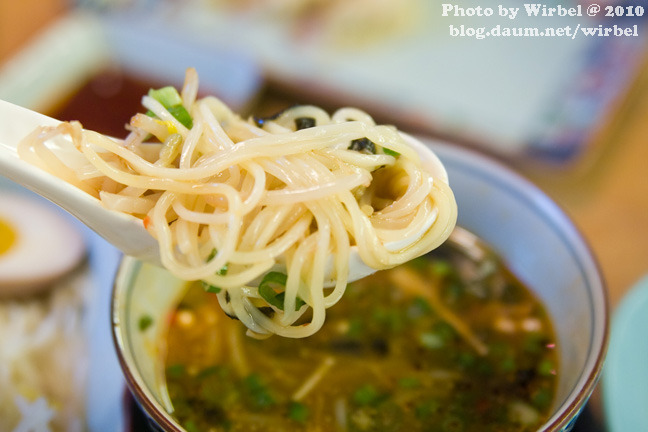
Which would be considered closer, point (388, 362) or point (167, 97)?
point (167, 97)

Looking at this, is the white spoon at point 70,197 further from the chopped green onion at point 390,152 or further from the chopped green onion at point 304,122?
the chopped green onion at point 304,122

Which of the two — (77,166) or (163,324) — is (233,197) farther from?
(163,324)

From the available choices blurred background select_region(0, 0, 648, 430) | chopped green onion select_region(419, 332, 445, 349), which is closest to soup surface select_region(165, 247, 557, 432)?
chopped green onion select_region(419, 332, 445, 349)

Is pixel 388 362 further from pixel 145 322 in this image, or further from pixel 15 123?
pixel 15 123

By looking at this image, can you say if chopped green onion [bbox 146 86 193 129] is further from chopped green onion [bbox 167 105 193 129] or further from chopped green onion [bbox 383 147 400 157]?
chopped green onion [bbox 383 147 400 157]

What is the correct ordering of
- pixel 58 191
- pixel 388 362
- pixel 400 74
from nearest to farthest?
1. pixel 58 191
2. pixel 388 362
3. pixel 400 74

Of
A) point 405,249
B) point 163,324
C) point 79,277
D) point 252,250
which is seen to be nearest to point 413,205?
point 405,249

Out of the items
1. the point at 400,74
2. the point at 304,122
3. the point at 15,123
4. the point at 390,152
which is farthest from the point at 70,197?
the point at 400,74
